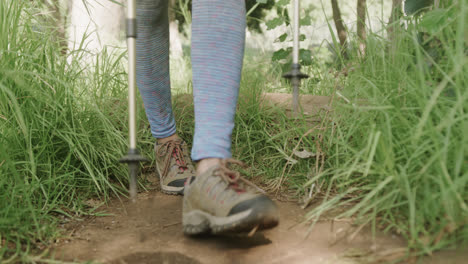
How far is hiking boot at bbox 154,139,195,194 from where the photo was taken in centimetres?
177

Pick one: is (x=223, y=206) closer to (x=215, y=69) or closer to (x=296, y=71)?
(x=215, y=69)

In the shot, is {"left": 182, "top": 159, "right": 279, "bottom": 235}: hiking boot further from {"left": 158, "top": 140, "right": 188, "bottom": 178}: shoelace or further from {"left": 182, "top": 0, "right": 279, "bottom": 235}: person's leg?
{"left": 158, "top": 140, "right": 188, "bottom": 178}: shoelace

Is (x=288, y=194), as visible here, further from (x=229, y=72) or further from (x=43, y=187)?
(x=43, y=187)

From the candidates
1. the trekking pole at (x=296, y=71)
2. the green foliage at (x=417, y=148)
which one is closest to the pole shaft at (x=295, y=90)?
the trekking pole at (x=296, y=71)

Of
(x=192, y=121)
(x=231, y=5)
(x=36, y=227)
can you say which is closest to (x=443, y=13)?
(x=231, y=5)

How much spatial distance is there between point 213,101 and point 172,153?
26.5 inches

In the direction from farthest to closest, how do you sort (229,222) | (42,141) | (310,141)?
(310,141), (42,141), (229,222)

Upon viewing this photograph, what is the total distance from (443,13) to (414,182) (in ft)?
1.98

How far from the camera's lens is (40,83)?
5.37 feet

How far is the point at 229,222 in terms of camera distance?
108cm

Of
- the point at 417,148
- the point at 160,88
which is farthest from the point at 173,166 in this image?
the point at 417,148

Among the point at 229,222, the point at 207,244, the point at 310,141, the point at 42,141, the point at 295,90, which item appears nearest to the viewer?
the point at 229,222

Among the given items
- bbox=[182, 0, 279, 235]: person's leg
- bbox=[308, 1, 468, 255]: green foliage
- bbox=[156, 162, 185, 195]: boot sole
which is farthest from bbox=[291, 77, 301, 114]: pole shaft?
bbox=[156, 162, 185, 195]: boot sole

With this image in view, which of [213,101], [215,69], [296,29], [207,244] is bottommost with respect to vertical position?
[207,244]
